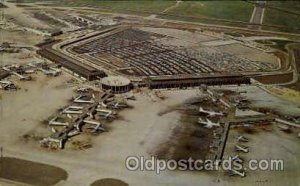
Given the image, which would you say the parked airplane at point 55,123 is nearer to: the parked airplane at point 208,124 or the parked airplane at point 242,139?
the parked airplane at point 208,124

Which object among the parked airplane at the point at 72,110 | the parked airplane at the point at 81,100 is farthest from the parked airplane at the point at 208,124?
the parked airplane at the point at 72,110

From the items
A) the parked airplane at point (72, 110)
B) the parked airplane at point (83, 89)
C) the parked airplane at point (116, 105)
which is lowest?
the parked airplane at point (72, 110)

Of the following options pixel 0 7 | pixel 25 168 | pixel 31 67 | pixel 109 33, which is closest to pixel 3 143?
pixel 25 168

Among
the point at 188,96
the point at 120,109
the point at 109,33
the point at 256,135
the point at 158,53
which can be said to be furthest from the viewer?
the point at 109,33

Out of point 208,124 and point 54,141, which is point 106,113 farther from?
point 208,124

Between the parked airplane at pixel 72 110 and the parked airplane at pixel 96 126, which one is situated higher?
the parked airplane at pixel 72 110

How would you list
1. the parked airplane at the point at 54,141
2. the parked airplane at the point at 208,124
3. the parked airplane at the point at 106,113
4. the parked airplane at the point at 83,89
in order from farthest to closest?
the parked airplane at the point at 83,89
the parked airplane at the point at 106,113
the parked airplane at the point at 208,124
the parked airplane at the point at 54,141

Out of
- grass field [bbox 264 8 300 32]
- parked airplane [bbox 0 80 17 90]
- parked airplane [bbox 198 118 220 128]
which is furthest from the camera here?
grass field [bbox 264 8 300 32]

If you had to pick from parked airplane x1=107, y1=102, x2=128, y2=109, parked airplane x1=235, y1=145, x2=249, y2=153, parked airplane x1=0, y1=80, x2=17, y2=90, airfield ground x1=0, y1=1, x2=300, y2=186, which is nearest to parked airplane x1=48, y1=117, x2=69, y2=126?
airfield ground x1=0, y1=1, x2=300, y2=186

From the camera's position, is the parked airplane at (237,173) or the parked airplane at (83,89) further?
the parked airplane at (83,89)

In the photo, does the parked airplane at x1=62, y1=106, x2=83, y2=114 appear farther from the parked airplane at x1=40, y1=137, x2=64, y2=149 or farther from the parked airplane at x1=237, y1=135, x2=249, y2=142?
the parked airplane at x1=237, y1=135, x2=249, y2=142

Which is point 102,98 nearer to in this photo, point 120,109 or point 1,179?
point 120,109
